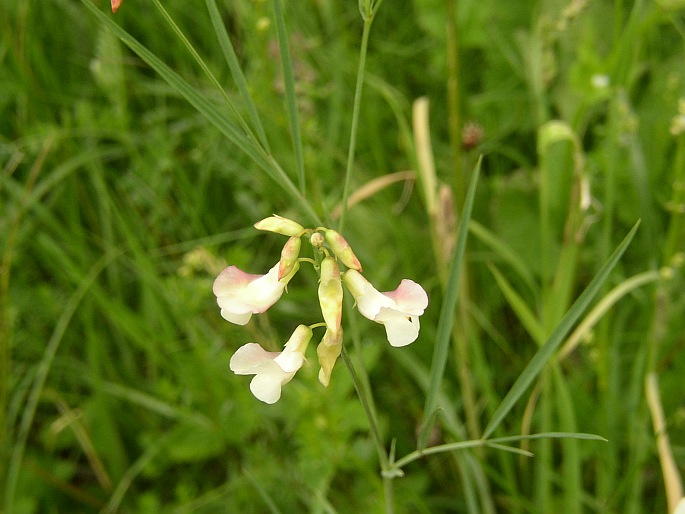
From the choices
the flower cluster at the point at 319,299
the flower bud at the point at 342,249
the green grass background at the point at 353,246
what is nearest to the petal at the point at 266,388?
the flower cluster at the point at 319,299

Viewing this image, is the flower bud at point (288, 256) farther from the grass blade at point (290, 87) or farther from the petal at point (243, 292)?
the grass blade at point (290, 87)

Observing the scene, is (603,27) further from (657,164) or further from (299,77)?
(299,77)

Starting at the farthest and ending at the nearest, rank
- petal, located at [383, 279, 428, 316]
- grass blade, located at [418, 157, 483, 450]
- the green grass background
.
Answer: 1. the green grass background
2. grass blade, located at [418, 157, 483, 450]
3. petal, located at [383, 279, 428, 316]

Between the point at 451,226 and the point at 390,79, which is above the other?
the point at 390,79

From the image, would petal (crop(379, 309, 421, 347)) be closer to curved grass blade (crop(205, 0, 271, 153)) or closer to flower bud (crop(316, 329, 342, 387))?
flower bud (crop(316, 329, 342, 387))

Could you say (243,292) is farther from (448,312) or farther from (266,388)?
(448,312)

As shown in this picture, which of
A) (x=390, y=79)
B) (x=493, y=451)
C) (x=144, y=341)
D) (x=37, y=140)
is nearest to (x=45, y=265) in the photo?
(x=37, y=140)

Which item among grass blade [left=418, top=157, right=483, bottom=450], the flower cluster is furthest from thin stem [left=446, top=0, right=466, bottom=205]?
the flower cluster
